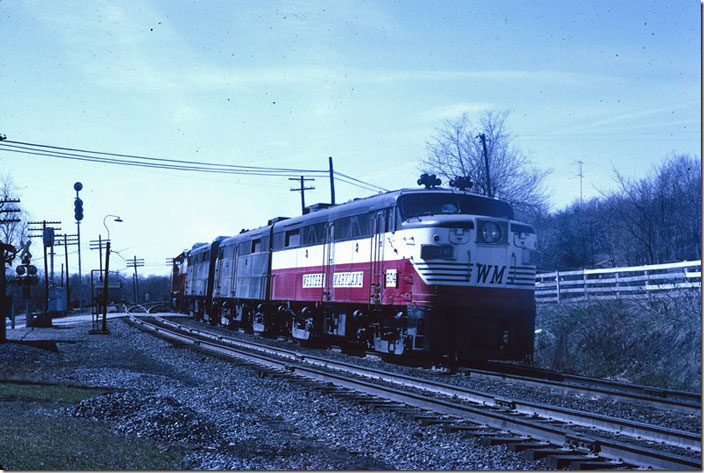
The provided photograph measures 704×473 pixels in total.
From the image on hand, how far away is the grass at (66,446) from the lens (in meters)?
7.53

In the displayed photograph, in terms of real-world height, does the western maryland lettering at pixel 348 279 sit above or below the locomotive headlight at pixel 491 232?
below

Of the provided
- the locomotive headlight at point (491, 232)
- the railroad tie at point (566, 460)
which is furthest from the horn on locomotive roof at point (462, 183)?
the railroad tie at point (566, 460)

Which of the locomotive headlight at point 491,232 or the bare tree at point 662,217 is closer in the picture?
the locomotive headlight at point 491,232

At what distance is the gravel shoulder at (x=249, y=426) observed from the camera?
7938 millimetres

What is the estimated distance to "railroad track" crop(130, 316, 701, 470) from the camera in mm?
7590

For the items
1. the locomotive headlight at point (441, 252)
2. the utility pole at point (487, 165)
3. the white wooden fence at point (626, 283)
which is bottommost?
the white wooden fence at point (626, 283)

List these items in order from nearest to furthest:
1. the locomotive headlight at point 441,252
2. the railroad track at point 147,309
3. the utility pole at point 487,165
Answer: the locomotive headlight at point 441,252 < the utility pole at point 487,165 < the railroad track at point 147,309

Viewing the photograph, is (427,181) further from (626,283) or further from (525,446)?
(626,283)

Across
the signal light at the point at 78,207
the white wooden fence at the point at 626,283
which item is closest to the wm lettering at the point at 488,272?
the white wooden fence at the point at 626,283

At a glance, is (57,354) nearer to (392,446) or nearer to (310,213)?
(310,213)

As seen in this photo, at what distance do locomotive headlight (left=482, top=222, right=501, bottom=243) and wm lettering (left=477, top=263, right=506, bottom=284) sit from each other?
0.54 metres

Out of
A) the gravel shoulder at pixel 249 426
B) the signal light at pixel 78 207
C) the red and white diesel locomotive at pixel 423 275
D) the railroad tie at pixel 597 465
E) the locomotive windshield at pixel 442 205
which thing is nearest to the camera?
the railroad tie at pixel 597 465

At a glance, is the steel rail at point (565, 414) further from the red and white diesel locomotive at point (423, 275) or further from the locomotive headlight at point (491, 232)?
the locomotive headlight at point (491, 232)

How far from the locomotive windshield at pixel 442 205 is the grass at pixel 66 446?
8.59 m
